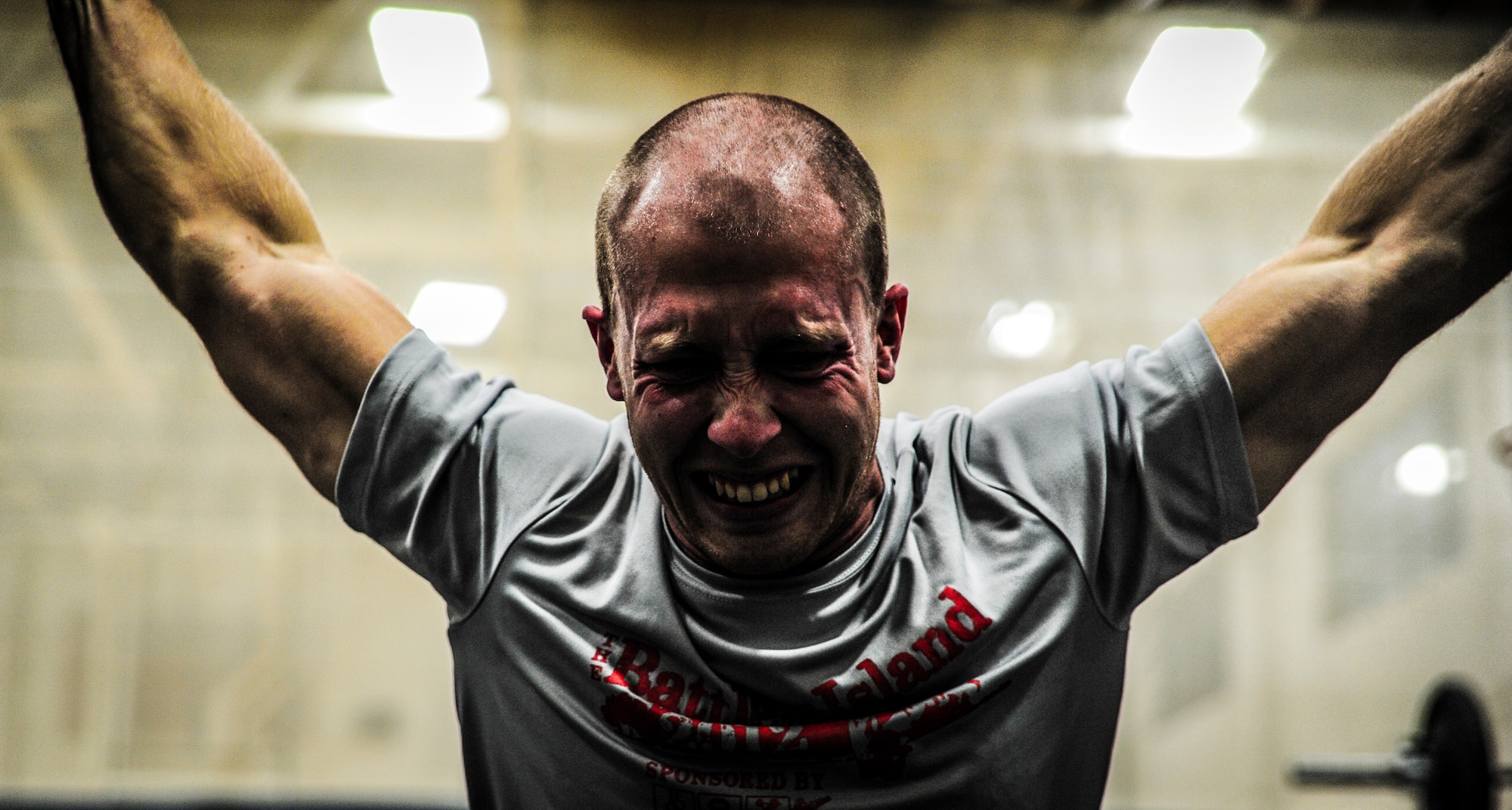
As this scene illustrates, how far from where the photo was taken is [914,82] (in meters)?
6.75

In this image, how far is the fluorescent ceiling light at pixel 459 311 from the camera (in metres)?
6.33

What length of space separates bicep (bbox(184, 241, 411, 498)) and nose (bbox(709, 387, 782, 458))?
0.44 metres

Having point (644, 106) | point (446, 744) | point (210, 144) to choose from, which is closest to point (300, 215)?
point (210, 144)

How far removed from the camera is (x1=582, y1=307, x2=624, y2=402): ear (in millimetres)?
1486

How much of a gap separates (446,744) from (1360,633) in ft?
14.7

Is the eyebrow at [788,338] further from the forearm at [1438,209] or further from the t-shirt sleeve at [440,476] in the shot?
the forearm at [1438,209]

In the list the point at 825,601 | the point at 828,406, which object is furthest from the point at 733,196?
the point at 825,601

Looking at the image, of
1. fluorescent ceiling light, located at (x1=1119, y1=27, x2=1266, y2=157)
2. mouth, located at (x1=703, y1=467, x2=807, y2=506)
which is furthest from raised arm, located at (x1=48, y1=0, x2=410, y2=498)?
fluorescent ceiling light, located at (x1=1119, y1=27, x2=1266, y2=157)

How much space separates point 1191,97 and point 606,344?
6.03 metres

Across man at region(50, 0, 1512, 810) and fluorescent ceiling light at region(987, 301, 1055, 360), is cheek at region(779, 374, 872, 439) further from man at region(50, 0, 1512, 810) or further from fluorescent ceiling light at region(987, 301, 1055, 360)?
Result: fluorescent ceiling light at region(987, 301, 1055, 360)

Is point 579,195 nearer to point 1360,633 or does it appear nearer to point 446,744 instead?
point 446,744

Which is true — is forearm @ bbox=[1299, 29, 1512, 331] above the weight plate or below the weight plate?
above

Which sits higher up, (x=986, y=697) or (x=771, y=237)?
(x=771, y=237)

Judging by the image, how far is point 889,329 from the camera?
1541mm
